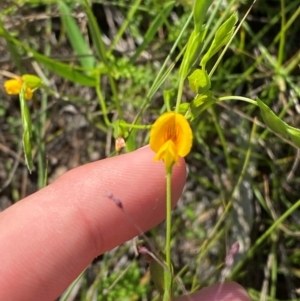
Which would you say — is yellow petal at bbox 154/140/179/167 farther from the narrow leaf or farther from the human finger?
the human finger

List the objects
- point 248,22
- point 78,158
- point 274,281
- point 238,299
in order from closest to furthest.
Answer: point 238,299
point 274,281
point 248,22
point 78,158

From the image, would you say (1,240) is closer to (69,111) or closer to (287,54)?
(69,111)

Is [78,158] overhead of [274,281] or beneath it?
overhead

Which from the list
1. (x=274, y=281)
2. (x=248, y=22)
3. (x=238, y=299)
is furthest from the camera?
(x=248, y=22)

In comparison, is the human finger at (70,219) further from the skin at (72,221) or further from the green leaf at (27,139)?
the green leaf at (27,139)

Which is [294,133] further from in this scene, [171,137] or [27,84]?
[27,84]

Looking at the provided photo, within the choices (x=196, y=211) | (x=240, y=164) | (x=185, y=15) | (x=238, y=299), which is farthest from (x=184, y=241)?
(x=185, y=15)
